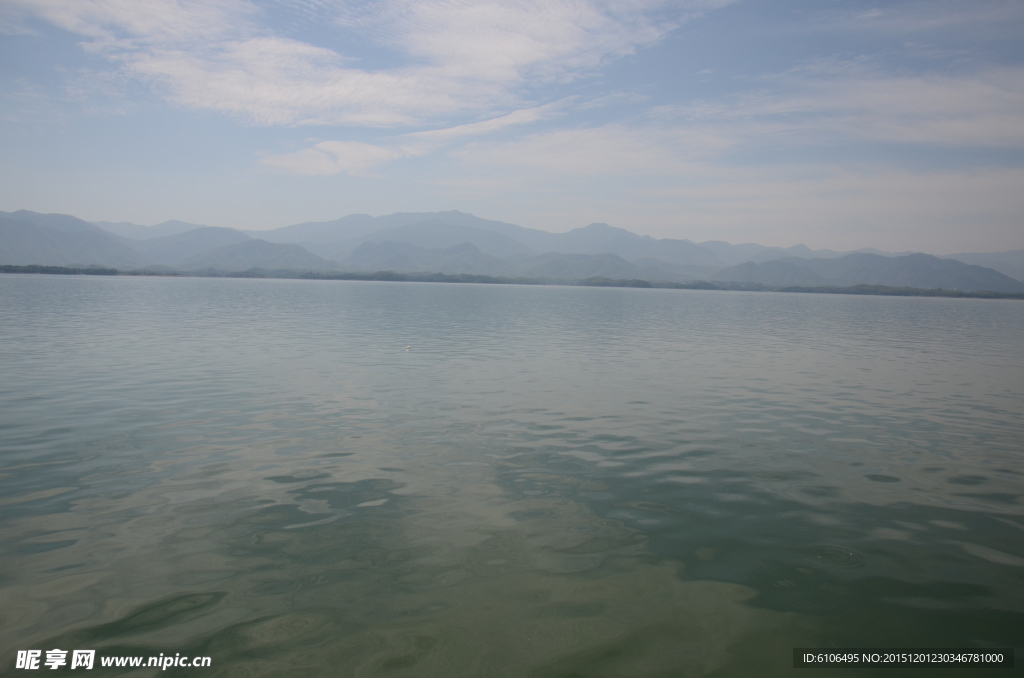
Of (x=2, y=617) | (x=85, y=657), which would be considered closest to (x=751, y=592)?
(x=85, y=657)

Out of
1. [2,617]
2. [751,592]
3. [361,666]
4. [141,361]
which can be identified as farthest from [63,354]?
[751,592]

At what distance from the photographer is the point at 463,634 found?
884cm

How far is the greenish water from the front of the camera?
880cm

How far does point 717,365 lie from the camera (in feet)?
120

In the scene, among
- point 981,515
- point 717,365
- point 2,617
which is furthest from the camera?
point 717,365

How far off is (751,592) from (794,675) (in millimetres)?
1913

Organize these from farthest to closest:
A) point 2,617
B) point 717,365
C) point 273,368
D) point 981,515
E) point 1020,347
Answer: point 1020,347 < point 717,365 < point 273,368 < point 981,515 < point 2,617

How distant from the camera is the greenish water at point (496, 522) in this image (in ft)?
28.9

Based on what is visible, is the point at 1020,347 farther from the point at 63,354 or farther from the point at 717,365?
the point at 63,354

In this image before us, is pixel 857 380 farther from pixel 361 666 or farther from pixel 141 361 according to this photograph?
pixel 141 361

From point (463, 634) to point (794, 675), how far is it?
497 cm

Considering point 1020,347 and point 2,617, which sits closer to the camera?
point 2,617

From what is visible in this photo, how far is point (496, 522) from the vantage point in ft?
41.9

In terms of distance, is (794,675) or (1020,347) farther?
(1020,347)
